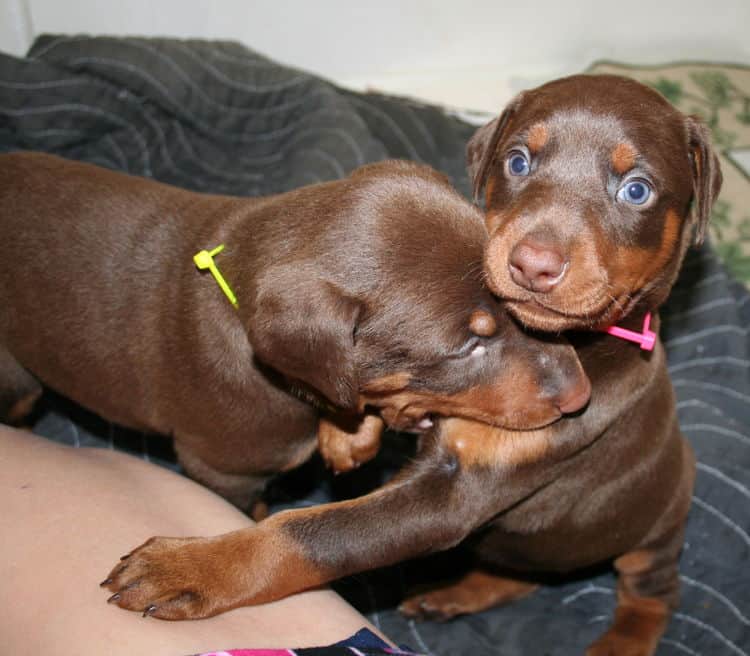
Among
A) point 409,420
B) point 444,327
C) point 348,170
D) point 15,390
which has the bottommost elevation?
point 15,390

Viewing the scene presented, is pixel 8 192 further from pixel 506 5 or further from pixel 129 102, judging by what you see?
pixel 506 5

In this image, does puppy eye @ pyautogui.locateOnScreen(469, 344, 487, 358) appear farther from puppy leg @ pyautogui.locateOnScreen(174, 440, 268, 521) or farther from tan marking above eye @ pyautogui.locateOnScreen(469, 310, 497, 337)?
puppy leg @ pyautogui.locateOnScreen(174, 440, 268, 521)

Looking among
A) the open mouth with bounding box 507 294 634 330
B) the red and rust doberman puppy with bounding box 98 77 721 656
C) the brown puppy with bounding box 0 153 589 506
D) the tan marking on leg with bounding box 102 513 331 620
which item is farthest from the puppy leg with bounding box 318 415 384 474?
the open mouth with bounding box 507 294 634 330

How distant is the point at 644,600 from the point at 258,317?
7.08ft

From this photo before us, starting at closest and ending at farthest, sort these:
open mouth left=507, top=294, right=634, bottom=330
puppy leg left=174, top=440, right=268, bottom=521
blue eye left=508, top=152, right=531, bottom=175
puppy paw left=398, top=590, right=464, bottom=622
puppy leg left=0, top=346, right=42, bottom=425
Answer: open mouth left=507, top=294, right=634, bottom=330, blue eye left=508, top=152, right=531, bottom=175, puppy leg left=174, top=440, right=268, bottom=521, puppy leg left=0, top=346, right=42, bottom=425, puppy paw left=398, top=590, right=464, bottom=622

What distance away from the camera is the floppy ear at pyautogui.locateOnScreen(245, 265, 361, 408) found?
2.62 metres

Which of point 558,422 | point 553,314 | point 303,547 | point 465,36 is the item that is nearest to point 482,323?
point 553,314

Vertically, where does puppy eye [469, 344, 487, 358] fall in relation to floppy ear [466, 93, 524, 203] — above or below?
below

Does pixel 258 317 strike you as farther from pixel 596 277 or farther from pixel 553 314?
pixel 596 277

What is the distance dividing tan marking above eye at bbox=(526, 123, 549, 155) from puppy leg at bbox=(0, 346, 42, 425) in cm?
215

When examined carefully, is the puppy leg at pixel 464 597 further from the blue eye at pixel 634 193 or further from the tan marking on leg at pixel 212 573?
the blue eye at pixel 634 193

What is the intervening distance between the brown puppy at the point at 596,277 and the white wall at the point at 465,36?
3514 millimetres

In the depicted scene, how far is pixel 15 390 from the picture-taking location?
3715 mm

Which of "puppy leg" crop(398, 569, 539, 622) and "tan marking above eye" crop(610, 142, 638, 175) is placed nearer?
"tan marking above eye" crop(610, 142, 638, 175)
